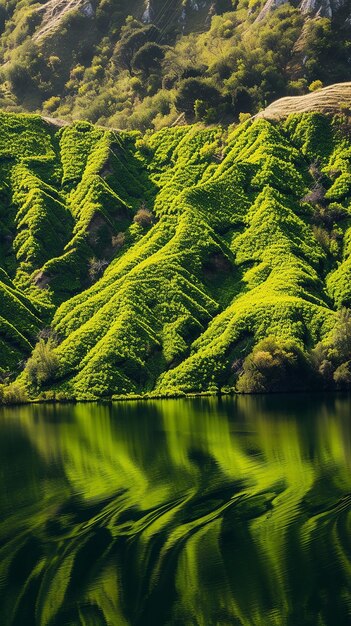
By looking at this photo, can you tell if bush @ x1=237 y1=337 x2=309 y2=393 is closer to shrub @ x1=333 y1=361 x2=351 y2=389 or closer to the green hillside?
the green hillside

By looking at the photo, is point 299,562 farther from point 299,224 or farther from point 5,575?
point 299,224

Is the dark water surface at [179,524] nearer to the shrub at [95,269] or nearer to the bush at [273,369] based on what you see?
the bush at [273,369]

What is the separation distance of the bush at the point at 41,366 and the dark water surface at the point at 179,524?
4313 cm

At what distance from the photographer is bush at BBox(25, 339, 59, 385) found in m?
155

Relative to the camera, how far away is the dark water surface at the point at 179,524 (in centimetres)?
4781

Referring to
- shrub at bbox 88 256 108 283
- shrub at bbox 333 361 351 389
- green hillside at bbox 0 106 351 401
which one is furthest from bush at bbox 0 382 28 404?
shrub at bbox 333 361 351 389

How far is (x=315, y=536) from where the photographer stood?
5834 cm

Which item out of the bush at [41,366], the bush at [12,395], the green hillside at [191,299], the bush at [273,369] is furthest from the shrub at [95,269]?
the bush at [273,369]

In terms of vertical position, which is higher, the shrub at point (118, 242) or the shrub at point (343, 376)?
the shrub at point (118, 242)

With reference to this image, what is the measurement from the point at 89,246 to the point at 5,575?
14756cm

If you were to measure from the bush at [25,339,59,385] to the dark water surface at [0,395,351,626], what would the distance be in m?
43.1

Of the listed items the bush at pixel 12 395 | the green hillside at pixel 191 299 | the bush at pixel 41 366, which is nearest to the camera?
the bush at pixel 12 395

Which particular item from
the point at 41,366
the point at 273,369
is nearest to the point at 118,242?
the point at 41,366

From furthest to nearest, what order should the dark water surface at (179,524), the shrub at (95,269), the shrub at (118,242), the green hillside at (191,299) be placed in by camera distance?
the shrub at (118,242) < the shrub at (95,269) < the green hillside at (191,299) < the dark water surface at (179,524)
